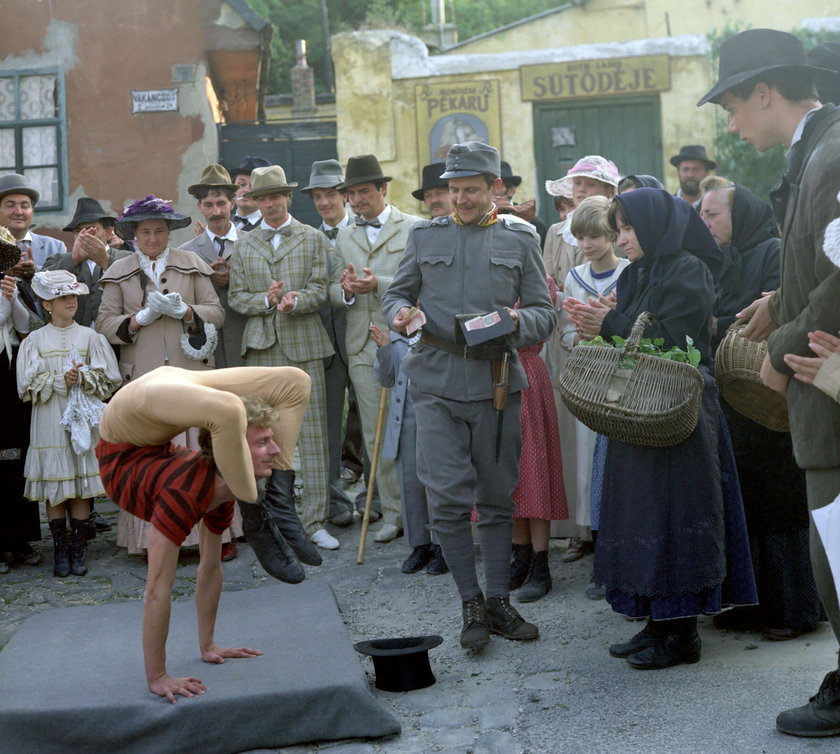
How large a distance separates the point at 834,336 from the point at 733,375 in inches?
40.8

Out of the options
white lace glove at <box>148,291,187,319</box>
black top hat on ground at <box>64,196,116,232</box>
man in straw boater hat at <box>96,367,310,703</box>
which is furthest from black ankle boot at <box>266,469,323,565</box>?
black top hat on ground at <box>64,196,116,232</box>

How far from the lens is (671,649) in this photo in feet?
16.7

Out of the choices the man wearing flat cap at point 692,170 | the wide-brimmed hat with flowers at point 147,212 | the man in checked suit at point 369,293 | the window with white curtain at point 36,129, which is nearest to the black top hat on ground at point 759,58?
the man in checked suit at point 369,293

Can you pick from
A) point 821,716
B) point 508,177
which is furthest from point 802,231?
point 508,177

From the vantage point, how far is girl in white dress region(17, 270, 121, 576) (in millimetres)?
7359

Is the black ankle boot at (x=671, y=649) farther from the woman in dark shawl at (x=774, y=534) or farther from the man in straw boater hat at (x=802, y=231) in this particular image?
the man in straw boater hat at (x=802, y=231)

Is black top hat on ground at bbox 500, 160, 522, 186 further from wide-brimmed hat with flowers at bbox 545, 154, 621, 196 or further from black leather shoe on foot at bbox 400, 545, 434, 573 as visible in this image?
black leather shoe on foot at bbox 400, 545, 434, 573

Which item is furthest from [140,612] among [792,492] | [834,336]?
[834,336]

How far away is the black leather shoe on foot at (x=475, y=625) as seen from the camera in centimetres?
546

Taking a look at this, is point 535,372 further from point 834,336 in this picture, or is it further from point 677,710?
point 834,336

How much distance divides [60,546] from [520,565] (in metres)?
2.87

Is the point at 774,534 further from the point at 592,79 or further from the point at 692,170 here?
the point at 592,79

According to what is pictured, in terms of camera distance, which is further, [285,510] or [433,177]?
[433,177]

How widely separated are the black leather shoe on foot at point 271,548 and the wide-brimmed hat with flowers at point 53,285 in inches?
125
